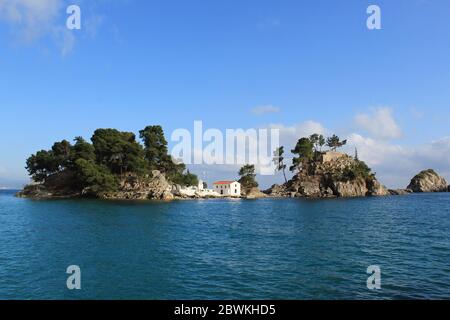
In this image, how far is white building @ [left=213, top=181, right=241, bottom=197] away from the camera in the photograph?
627ft

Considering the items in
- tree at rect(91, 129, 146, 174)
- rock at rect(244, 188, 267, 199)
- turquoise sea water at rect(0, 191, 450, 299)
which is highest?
tree at rect(91, 129, 146, 174)

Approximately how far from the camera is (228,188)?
192 meters

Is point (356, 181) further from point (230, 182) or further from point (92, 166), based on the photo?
point (92, 166)

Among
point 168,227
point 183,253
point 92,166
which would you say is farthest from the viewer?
point 92,166

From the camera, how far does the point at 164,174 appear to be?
163625 millimetres

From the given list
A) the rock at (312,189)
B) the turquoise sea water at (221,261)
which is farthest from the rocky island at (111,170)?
the turquoise sea water at (221,261)

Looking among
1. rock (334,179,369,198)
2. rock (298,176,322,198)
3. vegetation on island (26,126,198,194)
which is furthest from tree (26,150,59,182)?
rock (334,179,369,198)

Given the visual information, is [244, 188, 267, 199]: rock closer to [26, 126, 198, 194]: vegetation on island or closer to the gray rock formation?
[26, 126, 198, 194]: vegetation on island

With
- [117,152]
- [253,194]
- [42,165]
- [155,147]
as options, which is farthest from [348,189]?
[42,165]

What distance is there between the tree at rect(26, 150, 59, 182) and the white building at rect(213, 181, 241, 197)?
79848mm

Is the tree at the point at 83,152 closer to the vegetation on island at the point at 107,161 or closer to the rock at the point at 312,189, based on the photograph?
the vegetation on island at the point at 107,161
